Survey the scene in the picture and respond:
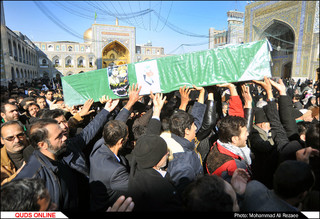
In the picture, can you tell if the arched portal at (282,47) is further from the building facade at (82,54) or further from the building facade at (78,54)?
the building facade at (82,54)

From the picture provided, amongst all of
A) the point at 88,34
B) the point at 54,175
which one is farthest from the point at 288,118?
the point at 88,34

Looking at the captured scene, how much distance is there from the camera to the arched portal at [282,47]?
67.6 feet

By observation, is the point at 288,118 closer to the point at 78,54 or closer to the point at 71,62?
the point at 78,54

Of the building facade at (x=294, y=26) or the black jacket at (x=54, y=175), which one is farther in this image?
the building facade at (x=294, y=26)

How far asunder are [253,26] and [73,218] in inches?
960

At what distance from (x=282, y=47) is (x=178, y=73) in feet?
84.6

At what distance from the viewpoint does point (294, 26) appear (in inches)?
704

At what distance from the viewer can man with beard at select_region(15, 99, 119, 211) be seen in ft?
4.50

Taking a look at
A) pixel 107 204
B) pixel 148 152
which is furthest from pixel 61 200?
pixel 148 152

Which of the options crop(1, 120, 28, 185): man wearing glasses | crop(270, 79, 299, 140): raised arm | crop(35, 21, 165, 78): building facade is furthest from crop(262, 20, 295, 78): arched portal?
crop(1, 120, 28, 185): man wearing glasses

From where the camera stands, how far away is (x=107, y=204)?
163 cm

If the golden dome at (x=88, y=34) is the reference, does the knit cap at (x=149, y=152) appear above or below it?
below

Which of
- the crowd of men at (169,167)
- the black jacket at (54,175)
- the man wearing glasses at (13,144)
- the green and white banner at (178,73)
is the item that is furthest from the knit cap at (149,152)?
the green and white banner at (178,73)

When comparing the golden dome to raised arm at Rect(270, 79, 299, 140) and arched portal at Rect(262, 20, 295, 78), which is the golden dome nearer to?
arched portal at Rect(262, 20, 295, 78)
